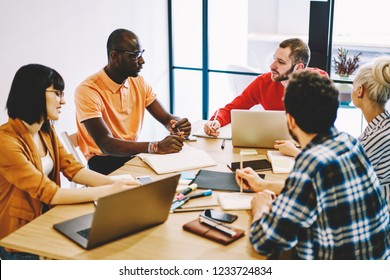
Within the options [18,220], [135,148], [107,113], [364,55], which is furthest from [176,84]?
[18,220]

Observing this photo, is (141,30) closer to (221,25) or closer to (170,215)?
(221,25)

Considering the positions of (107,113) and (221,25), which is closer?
(107,113)

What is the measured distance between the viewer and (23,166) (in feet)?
6.95

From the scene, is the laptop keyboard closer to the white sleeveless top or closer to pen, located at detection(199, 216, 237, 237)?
pen, located at detection(199, 216, 237, 237)

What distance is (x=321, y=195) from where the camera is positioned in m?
1.61

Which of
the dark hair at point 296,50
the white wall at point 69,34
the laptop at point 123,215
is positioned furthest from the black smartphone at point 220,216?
the white wall at point 69,34

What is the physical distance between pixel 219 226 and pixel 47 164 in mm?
912

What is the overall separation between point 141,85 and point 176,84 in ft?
6.36

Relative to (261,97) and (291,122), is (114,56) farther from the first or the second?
(291,122)

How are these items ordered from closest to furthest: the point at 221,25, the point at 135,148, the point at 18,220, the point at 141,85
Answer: the point at 18,220
the point at 135,148
the point at 141,85
the point at 221,25

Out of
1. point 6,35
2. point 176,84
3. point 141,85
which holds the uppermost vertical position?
point 6,35

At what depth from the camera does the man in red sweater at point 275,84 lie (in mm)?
3160

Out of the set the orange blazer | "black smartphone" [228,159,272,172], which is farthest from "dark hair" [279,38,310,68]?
the orange blazer

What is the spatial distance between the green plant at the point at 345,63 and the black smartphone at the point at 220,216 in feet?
9.25
